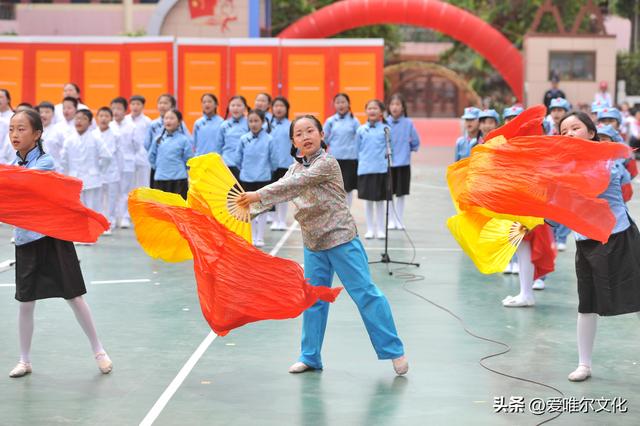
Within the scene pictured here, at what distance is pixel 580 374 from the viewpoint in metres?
6.37

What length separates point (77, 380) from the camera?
6.36 m

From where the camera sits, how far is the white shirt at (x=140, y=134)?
14.3 metres

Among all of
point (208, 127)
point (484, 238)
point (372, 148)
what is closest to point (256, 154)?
point (372, 148)

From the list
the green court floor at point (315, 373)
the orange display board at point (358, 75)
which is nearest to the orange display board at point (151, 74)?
the orange display board at point (358, 75)

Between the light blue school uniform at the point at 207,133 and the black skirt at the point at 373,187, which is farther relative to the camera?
the light blue school uniform at the point at 207,133

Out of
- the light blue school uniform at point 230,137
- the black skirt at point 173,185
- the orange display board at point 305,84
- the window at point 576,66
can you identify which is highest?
the window at point 576,66

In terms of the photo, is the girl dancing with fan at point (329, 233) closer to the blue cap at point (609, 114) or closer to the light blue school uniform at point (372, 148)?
the blue cap at point (609, 114)

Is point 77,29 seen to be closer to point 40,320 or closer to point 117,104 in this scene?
point 117,104

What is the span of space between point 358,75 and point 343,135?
492cm

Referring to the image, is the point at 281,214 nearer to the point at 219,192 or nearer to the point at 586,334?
the point at 219,192

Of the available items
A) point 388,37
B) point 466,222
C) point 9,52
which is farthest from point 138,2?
point 466,222

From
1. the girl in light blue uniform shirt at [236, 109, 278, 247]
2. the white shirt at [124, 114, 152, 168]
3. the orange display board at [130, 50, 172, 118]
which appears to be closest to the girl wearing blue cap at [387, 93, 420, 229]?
the girl in light blue uniform shirt at [236, 109, 278, 247]

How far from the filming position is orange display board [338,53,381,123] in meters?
18.5

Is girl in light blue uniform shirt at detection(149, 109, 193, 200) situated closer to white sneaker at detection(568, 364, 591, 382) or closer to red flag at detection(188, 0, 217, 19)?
white sneaker at detection(568, 364, 591, 382)
